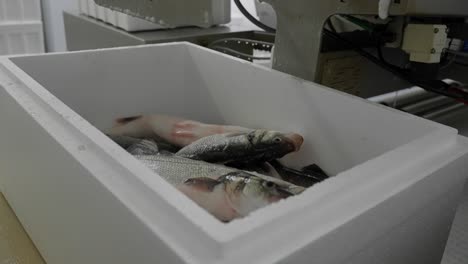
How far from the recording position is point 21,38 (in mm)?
2297

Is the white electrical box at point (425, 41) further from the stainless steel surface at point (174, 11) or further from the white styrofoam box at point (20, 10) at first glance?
the white styrofoam box at point (20, 10)

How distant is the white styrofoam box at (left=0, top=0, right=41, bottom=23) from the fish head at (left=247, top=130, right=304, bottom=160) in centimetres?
202

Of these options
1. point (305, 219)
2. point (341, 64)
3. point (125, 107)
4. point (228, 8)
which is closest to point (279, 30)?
point (341, 64)

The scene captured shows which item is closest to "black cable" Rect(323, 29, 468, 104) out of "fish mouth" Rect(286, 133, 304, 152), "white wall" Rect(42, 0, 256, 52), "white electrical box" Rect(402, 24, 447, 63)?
"white electrical box" Rect(402, 24, 447, 63)

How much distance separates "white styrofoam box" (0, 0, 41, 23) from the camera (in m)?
2.16

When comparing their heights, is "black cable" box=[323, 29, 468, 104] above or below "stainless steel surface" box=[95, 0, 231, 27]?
below

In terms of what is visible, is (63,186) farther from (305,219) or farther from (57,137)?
(305,219)

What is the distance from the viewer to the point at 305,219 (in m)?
0.32

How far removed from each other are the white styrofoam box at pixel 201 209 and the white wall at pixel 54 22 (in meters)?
1.77

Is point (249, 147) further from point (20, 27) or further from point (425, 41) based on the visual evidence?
point (20, 27)

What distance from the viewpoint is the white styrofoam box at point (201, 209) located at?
307 mm

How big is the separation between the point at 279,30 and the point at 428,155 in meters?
0.39

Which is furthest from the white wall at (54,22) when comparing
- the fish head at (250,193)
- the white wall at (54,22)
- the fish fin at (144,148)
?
the fish head at (250,193)

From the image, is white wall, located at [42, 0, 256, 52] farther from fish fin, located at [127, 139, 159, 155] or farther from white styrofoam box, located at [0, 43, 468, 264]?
fish fin, located at [127, 139, 159, 155]
